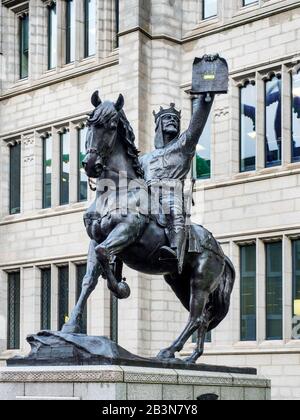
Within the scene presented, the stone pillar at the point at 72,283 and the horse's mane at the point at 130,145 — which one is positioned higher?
the horse's mane at the point at 130,145

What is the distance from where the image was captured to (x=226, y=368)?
39.4 feet

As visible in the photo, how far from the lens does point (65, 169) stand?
1248 inches

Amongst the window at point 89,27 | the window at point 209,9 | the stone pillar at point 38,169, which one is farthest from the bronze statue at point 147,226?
the stone pillar at point 38,169

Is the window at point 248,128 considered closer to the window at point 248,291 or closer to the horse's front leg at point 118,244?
the window at point 248,291

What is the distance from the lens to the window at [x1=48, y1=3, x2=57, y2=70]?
32875 millimetres

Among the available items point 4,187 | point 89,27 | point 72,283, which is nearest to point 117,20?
point 89,27

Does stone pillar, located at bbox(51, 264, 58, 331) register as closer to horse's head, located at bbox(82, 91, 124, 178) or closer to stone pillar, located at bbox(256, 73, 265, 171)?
stone pillar, located at bbox(256, 73, 265, 171)

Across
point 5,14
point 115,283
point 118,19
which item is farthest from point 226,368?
point 5,14

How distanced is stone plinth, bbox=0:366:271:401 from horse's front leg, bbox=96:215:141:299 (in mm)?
1063

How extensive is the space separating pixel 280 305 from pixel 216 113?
18.9 feet

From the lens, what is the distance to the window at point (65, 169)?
104 feet

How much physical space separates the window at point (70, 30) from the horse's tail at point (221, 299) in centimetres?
2073

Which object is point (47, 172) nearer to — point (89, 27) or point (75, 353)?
point (89, 27)

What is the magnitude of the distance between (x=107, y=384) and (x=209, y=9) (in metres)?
20.5
